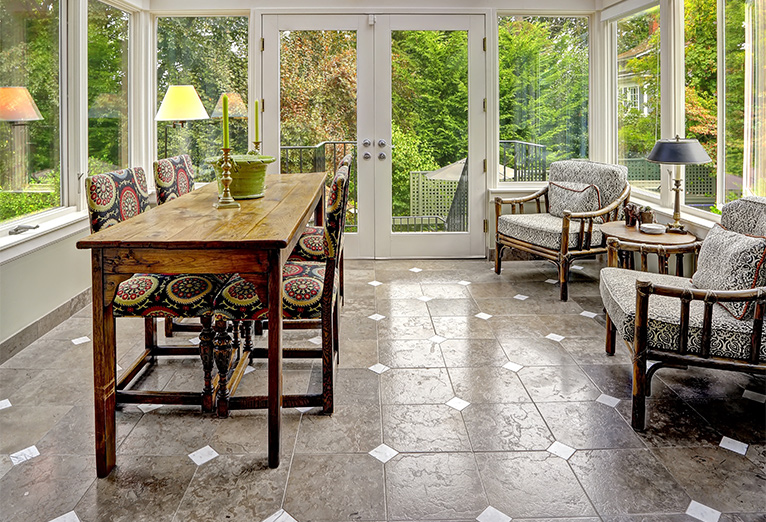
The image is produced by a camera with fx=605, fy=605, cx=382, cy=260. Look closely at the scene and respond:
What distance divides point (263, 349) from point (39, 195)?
1.92m

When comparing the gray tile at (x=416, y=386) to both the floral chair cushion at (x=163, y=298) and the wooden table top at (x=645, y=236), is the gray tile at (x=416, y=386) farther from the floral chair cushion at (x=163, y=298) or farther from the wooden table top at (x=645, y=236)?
the wooden table top at (x=645, y=236)

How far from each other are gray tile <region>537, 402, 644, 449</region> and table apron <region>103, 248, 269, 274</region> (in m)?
1.33

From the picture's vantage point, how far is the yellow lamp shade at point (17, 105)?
333 cm

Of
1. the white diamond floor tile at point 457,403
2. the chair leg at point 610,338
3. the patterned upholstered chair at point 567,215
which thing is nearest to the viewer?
the white diamond floor tile at point 457,403

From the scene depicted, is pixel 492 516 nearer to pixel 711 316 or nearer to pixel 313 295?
pixel 313 295

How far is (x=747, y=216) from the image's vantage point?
275 cm

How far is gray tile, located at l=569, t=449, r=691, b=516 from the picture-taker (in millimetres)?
1892

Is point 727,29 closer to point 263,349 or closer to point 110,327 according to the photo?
point 263,349

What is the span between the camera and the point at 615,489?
1.98 m

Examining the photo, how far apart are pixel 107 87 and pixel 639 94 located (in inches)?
165

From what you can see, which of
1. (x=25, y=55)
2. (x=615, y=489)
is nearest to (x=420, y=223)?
(x=25, y=55)

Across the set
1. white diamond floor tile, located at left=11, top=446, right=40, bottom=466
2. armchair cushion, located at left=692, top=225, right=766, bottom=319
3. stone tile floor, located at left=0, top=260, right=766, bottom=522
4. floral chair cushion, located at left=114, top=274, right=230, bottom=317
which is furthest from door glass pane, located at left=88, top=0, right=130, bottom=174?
armchair cushion, located at left=692, top=225, right=766, bottom=319

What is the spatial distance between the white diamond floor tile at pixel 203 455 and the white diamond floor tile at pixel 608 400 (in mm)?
1633

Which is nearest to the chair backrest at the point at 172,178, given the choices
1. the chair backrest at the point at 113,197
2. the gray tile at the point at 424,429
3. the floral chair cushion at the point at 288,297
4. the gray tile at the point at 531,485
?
the chair backrest at the point at 113,197
